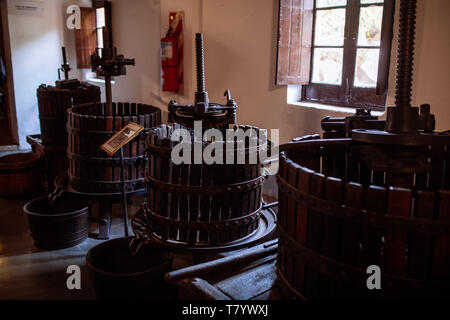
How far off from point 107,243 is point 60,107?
2.72 meters

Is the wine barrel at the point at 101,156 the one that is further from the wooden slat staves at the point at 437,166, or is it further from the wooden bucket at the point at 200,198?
the wooden slat staves at the point at 437,166

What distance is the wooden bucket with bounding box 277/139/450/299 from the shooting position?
142 cm

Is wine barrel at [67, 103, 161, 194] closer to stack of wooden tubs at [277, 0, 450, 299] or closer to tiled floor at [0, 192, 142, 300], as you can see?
tiled floor at [0, 192, 142, 300]

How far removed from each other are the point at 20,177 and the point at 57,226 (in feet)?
5.86

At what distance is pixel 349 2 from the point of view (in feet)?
13.5

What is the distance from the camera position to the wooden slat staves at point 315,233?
162cm

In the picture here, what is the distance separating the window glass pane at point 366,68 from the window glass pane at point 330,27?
28 cm

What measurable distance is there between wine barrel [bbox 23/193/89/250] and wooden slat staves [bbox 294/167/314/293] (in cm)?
261

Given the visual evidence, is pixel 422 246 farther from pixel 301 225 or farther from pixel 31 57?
pixel 31 57

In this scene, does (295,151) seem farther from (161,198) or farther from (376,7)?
(376,7)
